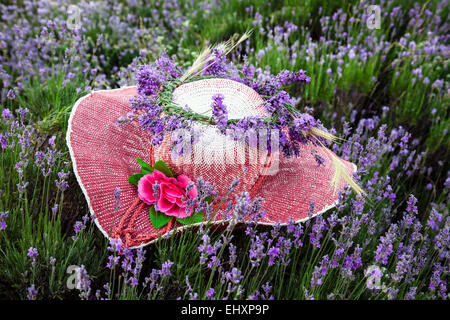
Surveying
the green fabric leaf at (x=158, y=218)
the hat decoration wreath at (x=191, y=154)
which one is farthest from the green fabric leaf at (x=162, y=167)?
the green fabric leaf at (x=158, y=218)

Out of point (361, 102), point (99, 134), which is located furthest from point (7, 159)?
point (361, 102)

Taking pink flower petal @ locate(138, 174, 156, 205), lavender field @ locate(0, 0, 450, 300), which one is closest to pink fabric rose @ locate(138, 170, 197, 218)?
pink flower petal @ locate(138, 174, 156, 205)

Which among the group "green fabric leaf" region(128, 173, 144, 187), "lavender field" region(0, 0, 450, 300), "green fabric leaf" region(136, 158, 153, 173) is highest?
"green fabric leaf" region(136, 158, 153, 173)

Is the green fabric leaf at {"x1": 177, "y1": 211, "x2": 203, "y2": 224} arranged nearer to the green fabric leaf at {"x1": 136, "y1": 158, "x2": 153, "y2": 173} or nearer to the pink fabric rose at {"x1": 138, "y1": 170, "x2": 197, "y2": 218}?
the pink fabric rose at {"x1": 138, "y1": 170, "x2": 197, "y2": 218}

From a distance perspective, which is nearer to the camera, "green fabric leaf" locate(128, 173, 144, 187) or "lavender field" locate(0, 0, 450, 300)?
"lavender field" locate(0, 0, 450, 300)

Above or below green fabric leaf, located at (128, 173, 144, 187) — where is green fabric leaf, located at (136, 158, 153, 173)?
above
